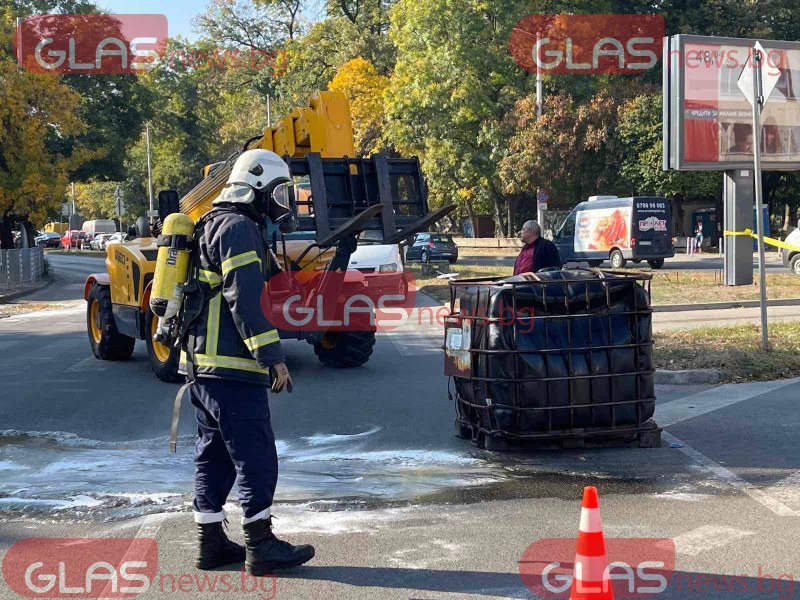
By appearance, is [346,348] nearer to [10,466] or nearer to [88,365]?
[88,365]

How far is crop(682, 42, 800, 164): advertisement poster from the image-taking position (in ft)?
72.7

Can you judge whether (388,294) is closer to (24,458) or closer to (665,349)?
(665,349)

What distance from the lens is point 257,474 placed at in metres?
4.92

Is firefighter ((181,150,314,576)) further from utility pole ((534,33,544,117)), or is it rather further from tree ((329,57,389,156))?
tree ((329,57,389,156))

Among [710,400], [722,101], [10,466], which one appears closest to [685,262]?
[722,101]

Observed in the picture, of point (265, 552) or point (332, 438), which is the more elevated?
point (265, 552)

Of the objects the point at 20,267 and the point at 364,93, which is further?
the point at 364,93

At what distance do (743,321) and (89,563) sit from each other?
44.3ft

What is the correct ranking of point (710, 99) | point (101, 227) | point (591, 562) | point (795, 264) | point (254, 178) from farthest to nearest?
1. point (101, 227)
2. point (795, 264)
3. point (710, 99)
4. point (254, 178)
5. point (591, 562)

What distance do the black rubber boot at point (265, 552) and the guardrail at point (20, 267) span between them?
93.6 ft

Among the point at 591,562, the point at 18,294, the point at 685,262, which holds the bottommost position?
the point at 685,262

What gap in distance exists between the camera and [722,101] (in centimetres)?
2230

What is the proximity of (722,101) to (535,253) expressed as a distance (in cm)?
1248

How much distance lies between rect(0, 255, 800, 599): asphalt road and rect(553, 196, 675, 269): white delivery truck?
23377mm
